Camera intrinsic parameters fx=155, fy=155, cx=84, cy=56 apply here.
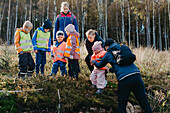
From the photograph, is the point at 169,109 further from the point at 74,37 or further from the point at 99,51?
the point at 74,37

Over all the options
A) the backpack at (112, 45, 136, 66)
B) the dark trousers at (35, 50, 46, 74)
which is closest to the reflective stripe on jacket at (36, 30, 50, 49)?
the dark trousers at (35, 50, 46, 74)

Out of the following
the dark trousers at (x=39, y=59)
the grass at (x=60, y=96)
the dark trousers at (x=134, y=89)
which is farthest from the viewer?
the dark trousers at (x=39, y=59)

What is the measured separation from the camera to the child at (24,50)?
480 centimetres

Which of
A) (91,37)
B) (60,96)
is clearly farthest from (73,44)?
(60,96)

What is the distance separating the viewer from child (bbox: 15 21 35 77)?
4.80m

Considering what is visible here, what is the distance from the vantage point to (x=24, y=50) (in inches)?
191

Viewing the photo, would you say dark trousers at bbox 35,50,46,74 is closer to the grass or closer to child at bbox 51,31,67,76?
child at bbox 51,31,67,76

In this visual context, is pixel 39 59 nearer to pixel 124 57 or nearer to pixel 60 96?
pixel 60 96

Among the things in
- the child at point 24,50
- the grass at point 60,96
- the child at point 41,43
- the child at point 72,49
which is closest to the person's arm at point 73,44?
the child at point 72,49

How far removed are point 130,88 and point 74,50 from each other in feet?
7.87

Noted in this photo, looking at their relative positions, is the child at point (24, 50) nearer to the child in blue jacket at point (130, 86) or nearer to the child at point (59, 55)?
the child at point (59, 55)

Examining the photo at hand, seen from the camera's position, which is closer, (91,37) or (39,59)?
(91,37)

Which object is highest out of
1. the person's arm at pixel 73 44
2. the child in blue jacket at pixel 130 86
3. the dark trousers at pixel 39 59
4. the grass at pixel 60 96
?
the person's arm at pixel 73 44

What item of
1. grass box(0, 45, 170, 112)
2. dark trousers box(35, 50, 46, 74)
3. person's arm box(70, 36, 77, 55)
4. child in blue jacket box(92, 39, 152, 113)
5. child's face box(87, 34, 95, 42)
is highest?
child's face box(87, 34, 95, 42)
